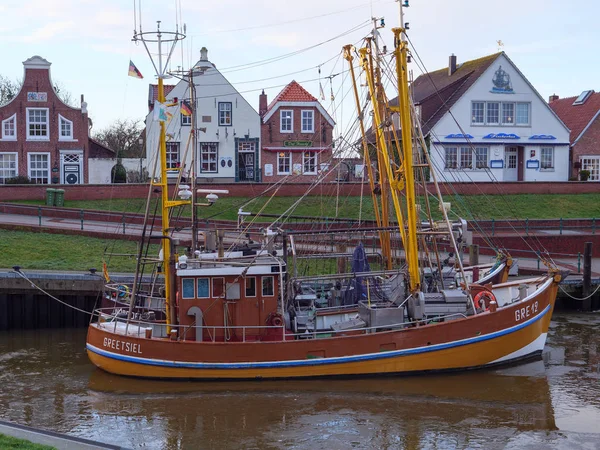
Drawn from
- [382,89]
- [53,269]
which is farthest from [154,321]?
[382,89]

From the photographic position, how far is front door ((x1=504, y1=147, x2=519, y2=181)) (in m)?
52.6

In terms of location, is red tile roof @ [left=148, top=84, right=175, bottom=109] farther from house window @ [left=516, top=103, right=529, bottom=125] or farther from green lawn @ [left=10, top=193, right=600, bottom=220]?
house window @ [left=516, top=103, right=529, bottom=125]

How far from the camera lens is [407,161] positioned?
2150 centimetres

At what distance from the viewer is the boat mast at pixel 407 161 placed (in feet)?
70.3

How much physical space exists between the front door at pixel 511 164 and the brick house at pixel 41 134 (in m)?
27.1

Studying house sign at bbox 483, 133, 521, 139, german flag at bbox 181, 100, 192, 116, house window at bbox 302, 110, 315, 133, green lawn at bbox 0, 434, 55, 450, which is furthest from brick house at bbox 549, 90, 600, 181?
green lawn at bbox 0, 434, 55, 450

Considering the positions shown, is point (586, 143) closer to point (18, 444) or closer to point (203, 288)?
point (203, 288)

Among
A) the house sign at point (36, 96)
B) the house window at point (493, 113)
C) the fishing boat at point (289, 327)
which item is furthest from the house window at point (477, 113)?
the fishing boat at point (289, 327)

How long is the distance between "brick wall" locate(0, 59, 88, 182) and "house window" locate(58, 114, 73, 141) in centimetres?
14

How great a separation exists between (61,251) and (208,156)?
65.1ft

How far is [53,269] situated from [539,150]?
34.5 metres

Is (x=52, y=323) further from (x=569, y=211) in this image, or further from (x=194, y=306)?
(x=569, y=211)

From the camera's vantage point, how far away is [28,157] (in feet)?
162

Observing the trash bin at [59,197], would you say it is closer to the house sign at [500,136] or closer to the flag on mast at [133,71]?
the flag on mast at [133,71]
